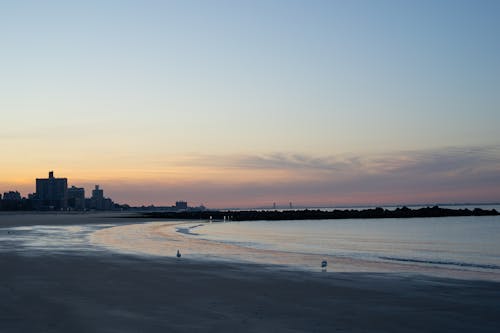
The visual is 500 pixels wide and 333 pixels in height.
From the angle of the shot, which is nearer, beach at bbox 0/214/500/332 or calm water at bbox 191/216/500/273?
beach at bbox 0/214/500/332

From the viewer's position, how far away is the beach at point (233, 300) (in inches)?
479

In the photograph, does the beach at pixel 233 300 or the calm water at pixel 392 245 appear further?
the calm water at pixel 392 245

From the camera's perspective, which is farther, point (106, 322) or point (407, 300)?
point (407, 300)

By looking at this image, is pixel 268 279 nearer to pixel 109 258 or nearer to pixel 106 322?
pixel 106 322

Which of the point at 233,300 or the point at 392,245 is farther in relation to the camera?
the point at 392,245

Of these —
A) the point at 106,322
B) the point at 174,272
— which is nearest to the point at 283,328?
the point at 106,322

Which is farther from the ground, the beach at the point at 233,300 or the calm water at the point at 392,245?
the beach at the point at 233,300

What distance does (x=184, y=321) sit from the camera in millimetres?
12484

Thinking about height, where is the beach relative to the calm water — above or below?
above

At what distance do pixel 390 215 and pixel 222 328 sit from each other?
135743 mm

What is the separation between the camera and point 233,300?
15.7 meters

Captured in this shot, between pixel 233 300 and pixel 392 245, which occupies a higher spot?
pixel 233 300

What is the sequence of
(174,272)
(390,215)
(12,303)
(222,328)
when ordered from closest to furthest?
(222,328) → (12,303) → (174,272) → (390,215)

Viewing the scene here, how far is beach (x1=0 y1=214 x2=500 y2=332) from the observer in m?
12.2
